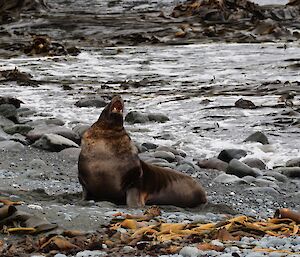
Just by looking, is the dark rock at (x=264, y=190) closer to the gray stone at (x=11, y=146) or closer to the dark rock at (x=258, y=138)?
the dark rock at (x=258, y=138)

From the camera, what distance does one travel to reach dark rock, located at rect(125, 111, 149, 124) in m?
10.2

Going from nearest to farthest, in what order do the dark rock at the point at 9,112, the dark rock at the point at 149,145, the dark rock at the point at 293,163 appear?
the dark rock at the point at 293,163
the dark rock at the point at 149,145
the dark rock at the point at 9,112

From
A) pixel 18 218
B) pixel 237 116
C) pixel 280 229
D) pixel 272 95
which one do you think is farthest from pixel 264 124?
pixel 18 218

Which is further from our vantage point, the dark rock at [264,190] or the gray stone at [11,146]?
the gray stone at [11,146]

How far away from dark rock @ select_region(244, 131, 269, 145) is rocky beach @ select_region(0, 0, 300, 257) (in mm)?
30

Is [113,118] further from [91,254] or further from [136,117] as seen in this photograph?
[136,117]

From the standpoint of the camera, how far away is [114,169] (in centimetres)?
532

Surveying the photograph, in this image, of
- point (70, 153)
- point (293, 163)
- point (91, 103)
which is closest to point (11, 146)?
point (70, 153)

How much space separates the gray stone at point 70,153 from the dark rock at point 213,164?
1225mm

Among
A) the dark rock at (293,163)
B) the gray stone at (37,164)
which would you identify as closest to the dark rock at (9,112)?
the gray stone at (37,164)

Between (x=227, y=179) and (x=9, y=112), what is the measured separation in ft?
13.9

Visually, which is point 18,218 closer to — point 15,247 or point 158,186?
point 15,247

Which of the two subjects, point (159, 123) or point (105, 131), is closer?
point (105, 131)

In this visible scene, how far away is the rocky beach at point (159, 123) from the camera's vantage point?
3.86 metres
